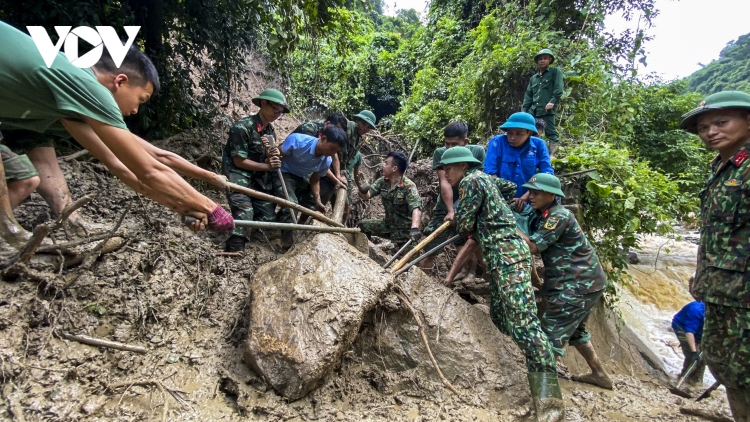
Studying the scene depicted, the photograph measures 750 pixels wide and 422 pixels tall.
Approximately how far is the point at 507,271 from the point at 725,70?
138ft

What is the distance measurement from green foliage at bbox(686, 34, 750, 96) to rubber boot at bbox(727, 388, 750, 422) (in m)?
35.1

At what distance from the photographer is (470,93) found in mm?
8203

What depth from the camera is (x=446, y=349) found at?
11.1 feet

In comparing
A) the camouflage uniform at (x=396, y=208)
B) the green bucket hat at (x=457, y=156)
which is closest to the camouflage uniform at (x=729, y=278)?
the green bucket hat at (x=457, y=156)

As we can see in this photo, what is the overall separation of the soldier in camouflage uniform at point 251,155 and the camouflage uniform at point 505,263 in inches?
79.0

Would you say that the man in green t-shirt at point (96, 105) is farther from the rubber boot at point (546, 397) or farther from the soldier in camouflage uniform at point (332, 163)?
the soldier in camouflage uniform at point (332, 163)

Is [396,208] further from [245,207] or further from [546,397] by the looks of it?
[546,397]

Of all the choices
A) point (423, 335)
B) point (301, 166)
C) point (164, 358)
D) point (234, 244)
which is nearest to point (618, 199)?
point (423, 335)

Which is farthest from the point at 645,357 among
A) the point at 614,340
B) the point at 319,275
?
the point at 319,275

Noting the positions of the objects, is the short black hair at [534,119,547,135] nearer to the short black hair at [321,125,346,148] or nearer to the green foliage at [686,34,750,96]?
the short black hair at [321,125,346,148]

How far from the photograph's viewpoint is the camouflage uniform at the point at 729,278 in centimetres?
225

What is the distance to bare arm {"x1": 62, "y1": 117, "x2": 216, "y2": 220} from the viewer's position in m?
1.83

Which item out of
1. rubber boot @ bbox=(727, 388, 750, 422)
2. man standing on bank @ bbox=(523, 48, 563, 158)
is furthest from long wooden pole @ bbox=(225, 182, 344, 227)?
man standing on bank @ bbox=(523, 48, 563, 158)

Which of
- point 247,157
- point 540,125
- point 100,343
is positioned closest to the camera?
point 100,343
